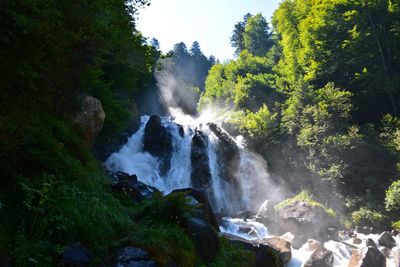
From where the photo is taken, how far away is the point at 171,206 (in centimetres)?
767

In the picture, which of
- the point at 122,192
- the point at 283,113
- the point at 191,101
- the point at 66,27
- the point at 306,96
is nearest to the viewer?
the point at 66,27

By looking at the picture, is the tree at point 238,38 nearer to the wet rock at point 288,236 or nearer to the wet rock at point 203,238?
the wet rock at point 288,236

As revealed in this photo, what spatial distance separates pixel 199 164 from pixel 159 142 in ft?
11.9

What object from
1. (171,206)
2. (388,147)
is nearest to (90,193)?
(171,206)

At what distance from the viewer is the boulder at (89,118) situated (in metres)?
12.5

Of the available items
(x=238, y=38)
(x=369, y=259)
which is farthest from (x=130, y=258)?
(x=238, y=38)

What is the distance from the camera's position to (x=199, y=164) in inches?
1093

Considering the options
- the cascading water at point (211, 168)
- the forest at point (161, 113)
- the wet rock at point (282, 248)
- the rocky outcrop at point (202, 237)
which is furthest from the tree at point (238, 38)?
the rocky outcrop at point (202, 237)

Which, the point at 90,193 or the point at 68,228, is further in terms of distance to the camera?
the point at 90,193

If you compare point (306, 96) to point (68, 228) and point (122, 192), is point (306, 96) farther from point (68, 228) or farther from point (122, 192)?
point (68, 228)

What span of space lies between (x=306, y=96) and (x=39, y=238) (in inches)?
1159

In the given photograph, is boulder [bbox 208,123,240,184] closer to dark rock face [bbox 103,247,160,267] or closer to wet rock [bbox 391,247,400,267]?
wet rock [bbox 391,247,400,267]

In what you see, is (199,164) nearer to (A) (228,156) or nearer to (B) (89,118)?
(A) (228,156)

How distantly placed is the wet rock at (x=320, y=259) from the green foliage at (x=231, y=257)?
6.94 meters
